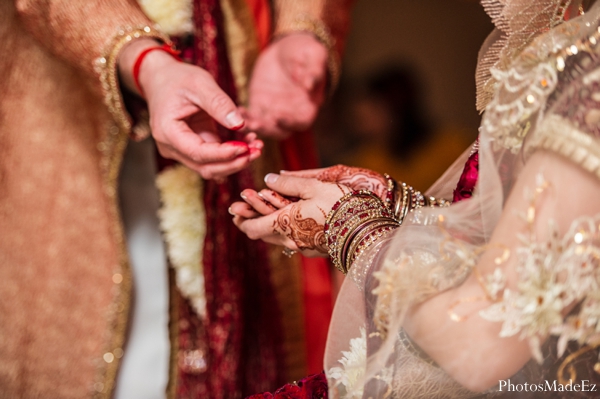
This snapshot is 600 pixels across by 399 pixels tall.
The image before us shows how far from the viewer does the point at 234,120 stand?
0.66 m

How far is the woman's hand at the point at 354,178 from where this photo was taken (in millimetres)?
676

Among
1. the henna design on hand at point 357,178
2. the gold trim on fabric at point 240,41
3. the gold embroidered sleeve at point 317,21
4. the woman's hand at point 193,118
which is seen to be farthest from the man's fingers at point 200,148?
the gold embroidered sleeve at point 317,21

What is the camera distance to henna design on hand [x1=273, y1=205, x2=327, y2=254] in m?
0.61

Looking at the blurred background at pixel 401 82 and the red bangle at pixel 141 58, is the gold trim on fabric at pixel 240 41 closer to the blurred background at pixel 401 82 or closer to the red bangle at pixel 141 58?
the red bangle at pixel 141 58

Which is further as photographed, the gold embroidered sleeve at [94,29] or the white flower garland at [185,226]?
the white flower garland at [185,226]

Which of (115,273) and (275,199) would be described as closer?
(275,199)

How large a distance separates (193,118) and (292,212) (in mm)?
204

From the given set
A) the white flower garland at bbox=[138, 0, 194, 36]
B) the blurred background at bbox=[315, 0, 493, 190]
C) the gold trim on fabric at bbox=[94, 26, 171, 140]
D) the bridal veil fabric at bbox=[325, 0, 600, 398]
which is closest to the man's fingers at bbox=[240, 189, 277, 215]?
the bridal veil fabric at bbox=[325, 0, 600, 398]

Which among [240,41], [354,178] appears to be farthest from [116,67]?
[354,178]

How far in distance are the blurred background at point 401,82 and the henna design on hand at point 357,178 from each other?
2.54 metres

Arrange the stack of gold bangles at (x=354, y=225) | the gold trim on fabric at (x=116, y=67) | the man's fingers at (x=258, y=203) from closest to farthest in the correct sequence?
1. the stack of gold bangles at (x=354, y=225)
2. the man's fingers at (x=258, y=203)
3. the gold trim on fabric at (x=116, y=67)

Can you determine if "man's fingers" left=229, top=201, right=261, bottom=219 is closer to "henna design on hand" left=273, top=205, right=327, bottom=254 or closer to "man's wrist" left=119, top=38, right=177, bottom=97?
"henna design on hand" left=273, top=205, right=327, bottom=254

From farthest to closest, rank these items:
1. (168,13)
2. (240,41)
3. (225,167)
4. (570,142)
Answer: (240,41) < (168,13) < (225,167) < (570,142)

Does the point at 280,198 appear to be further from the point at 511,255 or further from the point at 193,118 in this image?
the point at 511,255
